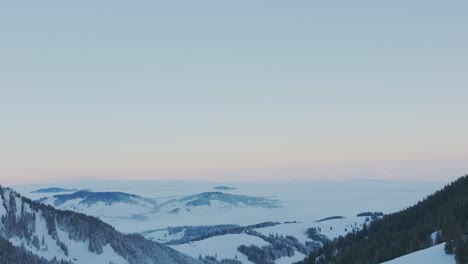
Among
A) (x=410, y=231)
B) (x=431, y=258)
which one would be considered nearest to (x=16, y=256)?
(x=410, y=231)

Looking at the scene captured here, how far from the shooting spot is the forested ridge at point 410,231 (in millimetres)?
65688

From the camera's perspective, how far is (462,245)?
3450cm

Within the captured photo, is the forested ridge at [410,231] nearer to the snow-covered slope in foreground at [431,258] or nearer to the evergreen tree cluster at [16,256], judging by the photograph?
the snow-covered slope in foreground at [431,258]

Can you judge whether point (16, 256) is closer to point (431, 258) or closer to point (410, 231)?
point (410, 231)

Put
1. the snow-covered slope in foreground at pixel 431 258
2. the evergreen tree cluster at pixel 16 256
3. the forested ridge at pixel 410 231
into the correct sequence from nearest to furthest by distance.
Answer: the snow-covered slope in foreground at pixel 431 258
the forested ridge at pixel 410 231
the evergreen tree cluster at pixel 16 256

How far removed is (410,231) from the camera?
83812 mm

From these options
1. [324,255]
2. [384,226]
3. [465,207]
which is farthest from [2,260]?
[465,207]

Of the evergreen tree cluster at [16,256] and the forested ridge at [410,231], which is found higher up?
the forested ridge at [410,231]

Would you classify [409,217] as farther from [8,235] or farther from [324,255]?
[8,235]

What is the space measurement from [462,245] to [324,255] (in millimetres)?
88298

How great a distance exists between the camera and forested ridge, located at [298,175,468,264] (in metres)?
65.7

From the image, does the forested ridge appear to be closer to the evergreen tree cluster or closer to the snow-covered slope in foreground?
the snow-covered slope in foreground

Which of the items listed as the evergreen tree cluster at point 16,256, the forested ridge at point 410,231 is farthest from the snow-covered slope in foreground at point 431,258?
the evergreen tree cluster at point 16,256

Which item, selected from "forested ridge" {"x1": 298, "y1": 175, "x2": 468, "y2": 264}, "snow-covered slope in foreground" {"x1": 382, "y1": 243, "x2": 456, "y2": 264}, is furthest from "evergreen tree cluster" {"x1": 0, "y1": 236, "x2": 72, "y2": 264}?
"snow-covered slope in foreground" {"x1": 382, "y1": 243, "x2": 456, "y2": 264}
